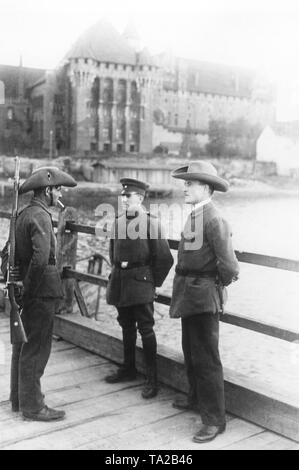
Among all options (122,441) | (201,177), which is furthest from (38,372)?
(201,177)

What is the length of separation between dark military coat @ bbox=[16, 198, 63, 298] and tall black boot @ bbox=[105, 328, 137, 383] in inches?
37.5

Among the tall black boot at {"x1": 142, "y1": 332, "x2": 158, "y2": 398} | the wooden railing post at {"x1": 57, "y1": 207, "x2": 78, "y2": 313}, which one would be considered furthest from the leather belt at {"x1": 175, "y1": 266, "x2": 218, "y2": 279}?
the wooden railing post at {"x1": 57, "y1": 207, "x2": 78, "y2": 313}

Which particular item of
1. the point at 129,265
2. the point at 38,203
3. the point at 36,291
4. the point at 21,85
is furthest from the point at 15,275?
the point at 21,85

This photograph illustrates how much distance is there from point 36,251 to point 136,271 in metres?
1.05

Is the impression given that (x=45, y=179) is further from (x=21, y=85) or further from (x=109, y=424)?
(x=21, y=85)

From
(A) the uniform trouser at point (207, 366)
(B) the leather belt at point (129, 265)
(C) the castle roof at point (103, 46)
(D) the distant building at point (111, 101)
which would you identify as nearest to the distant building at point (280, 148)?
(D) the distant building at point (111, 101)

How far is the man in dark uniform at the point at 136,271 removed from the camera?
15.8 feet

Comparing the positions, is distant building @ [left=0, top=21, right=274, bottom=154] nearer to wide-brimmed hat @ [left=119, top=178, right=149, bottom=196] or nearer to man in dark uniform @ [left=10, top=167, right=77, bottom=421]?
wide-brimmed hat @ [left=119, top=178, right=149, bottom=196]

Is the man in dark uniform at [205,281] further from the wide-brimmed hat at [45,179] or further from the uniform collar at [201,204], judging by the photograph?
the wide-brimmed hat at [45,179]

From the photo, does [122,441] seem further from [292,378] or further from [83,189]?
[83,189]

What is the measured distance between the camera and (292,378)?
40.2 feet

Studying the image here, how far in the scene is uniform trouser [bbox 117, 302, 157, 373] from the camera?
4773mm

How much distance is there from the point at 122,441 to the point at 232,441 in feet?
2.35

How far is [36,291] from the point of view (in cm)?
420
